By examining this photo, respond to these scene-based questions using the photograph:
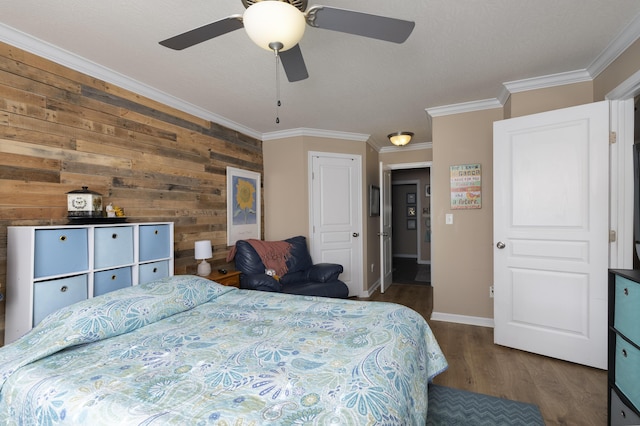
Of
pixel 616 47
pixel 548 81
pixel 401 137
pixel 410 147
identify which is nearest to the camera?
pixel 616 47

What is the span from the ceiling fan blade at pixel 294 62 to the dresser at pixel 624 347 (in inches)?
77.9

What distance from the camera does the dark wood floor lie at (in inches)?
76.5

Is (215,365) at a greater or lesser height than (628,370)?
greater

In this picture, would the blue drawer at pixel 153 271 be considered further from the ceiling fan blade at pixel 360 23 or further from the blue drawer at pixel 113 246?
the ceiling fan blade at pixel 360 23

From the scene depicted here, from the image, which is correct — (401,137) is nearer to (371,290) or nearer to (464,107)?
(464,107)

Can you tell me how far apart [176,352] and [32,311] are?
1.14 metres

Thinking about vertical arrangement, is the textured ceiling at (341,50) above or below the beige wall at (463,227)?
above

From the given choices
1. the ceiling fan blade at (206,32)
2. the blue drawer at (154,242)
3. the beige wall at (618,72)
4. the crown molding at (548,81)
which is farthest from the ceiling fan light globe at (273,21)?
the crown molding at (548,81)

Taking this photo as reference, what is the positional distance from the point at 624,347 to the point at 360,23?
2.05 meters

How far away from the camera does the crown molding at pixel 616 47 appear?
6.59 ft

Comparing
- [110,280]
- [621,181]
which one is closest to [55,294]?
[110,280]

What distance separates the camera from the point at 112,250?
7.49 ft

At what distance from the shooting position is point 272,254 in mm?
3797

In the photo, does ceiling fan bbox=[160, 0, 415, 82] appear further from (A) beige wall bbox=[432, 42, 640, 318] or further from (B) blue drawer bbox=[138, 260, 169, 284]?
(A) beige wall bbox=[432, 42, 640, 318]
